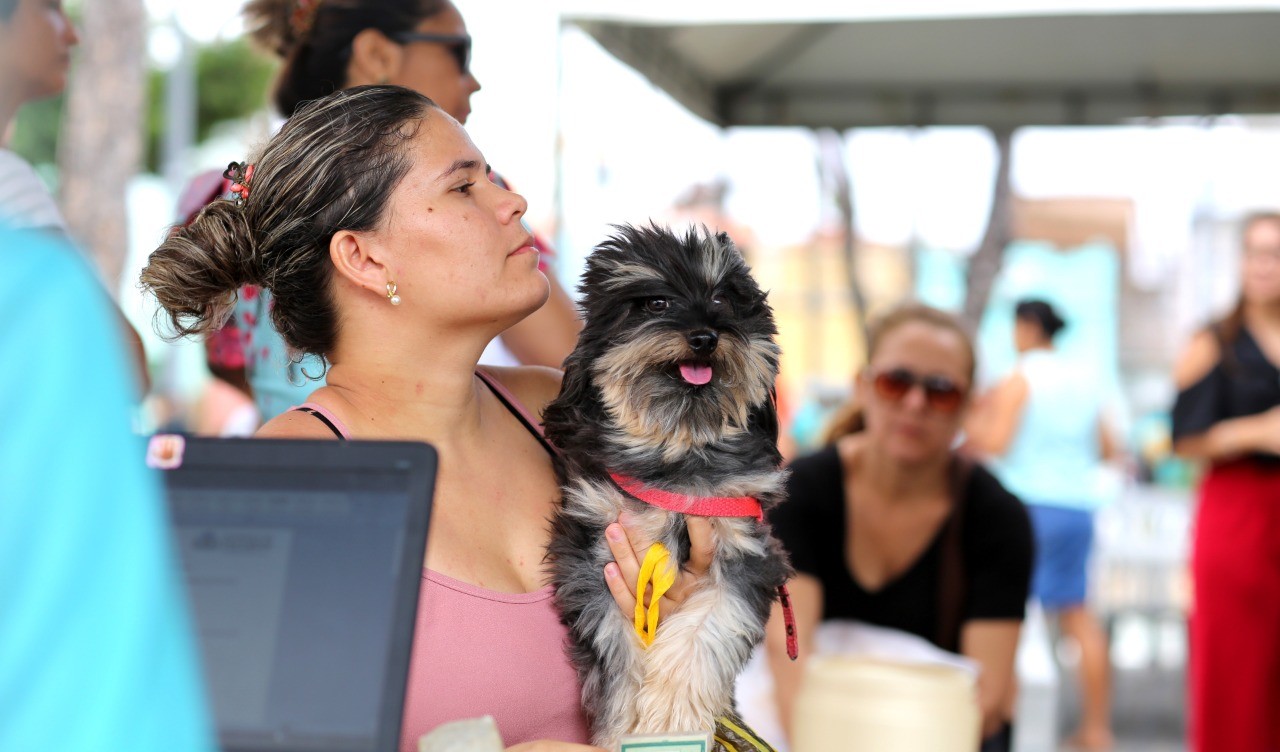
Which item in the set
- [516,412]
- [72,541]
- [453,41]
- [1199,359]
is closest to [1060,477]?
[1199,359]

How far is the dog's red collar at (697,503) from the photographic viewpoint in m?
1.82

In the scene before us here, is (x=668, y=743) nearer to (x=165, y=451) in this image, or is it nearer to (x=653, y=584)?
(x=653, y=584)

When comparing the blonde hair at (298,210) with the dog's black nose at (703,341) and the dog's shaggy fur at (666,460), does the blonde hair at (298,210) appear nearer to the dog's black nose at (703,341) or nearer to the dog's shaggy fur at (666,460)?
the dog's shaggy fur at (666,460)

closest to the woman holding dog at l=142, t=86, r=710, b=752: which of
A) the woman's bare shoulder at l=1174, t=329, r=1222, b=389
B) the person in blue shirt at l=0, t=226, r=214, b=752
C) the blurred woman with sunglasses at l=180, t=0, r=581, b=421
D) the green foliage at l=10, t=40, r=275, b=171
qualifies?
the blurred woman with sunglasses at l=180, t=0, r=581, b=421

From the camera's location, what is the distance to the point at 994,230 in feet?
32.9

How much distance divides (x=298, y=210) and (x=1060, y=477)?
5520 mm

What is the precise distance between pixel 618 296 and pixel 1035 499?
209 inches

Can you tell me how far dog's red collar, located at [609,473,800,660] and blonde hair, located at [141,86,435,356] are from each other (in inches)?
20.9

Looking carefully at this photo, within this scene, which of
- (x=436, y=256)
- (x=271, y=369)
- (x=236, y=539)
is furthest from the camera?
(x=271, y=369)

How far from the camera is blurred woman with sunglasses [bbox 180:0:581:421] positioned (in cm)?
248

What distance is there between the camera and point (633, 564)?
180cm

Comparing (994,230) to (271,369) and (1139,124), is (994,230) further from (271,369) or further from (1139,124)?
(271,369)

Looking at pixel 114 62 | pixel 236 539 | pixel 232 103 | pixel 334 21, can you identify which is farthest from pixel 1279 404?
pixel 232 103

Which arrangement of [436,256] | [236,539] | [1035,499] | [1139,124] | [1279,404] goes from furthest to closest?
[1139,124] < [1035,499] < [1279,404] < [436,256] < [236,539]
